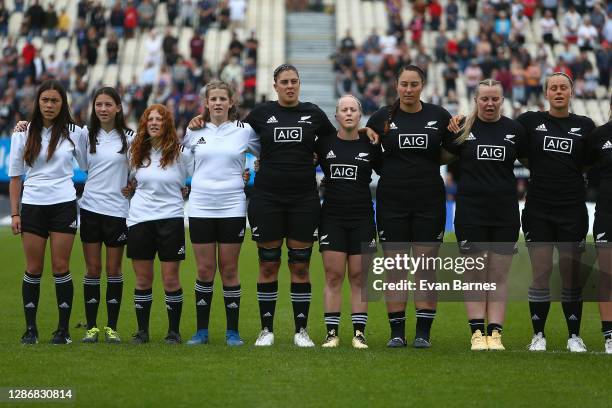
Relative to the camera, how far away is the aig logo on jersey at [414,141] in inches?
393

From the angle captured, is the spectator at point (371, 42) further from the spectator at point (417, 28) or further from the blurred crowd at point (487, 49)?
the spectator at point (417, 28)

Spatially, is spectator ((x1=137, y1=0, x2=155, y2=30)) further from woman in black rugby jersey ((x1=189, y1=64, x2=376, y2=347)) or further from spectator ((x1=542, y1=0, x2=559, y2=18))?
woman in black rugby jersey ((x1=189, y1=64, x2=376, y2=347))

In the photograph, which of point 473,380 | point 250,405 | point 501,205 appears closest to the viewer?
point 250,405

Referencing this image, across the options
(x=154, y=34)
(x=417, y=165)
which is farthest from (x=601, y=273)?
(x=154, y=34)

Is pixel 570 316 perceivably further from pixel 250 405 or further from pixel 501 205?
pixel 250 405

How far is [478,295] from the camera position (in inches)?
396

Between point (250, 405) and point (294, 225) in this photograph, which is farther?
point (294, 225)

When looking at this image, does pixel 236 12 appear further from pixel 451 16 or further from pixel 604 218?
pixel 604 218

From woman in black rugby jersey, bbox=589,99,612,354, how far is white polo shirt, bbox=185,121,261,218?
9.31ft

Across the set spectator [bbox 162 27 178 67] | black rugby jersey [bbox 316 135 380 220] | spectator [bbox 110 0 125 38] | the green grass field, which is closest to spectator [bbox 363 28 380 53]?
spectator [bbox 162 27 178 67]

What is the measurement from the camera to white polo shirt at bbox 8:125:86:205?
10203 mm

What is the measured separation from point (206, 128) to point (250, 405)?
3043mm

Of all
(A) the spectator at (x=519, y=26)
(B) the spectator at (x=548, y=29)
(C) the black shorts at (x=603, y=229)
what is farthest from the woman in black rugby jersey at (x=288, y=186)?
(B) the spectator at (x=548, y=29)

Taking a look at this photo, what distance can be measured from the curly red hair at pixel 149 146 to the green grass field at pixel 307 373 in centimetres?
156
